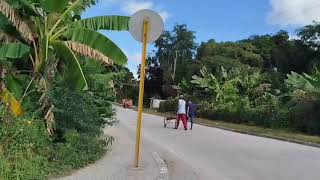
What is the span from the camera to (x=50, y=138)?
481 inches

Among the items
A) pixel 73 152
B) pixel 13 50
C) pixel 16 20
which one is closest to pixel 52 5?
pixel 16 20

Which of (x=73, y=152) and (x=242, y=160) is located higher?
(x=73, y=152)

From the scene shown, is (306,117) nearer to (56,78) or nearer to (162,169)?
(56,78)

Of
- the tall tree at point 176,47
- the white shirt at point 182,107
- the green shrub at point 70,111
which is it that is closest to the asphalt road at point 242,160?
the green shrub at point 70,111

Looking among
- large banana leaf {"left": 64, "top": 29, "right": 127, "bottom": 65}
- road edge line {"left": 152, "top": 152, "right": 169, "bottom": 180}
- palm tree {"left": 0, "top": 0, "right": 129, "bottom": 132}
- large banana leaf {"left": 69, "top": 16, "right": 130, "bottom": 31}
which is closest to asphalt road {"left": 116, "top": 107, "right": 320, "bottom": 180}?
road edge line {"left": 152, "top": 152, "right": 169, "bottom": 180}

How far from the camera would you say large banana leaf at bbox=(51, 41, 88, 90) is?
14164 mm

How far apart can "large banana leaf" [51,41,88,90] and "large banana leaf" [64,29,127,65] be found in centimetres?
45

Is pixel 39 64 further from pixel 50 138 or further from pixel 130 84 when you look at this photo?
pixel 130 84

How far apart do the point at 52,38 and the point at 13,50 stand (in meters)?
1.85

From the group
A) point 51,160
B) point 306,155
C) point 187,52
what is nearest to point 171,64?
point 187,52

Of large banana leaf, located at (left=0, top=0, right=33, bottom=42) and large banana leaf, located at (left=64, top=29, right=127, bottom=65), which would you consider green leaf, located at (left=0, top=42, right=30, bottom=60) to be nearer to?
large banana leaf, located at (left=0, top=0, right=33, bottom=42)

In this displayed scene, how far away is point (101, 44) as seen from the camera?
15352mm

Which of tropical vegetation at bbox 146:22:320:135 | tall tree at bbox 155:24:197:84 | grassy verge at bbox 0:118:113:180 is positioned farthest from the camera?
tall tree at bbox 155:24:197:84

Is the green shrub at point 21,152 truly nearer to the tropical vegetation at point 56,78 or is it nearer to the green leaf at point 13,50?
the tropical vegetation at point 56,78
